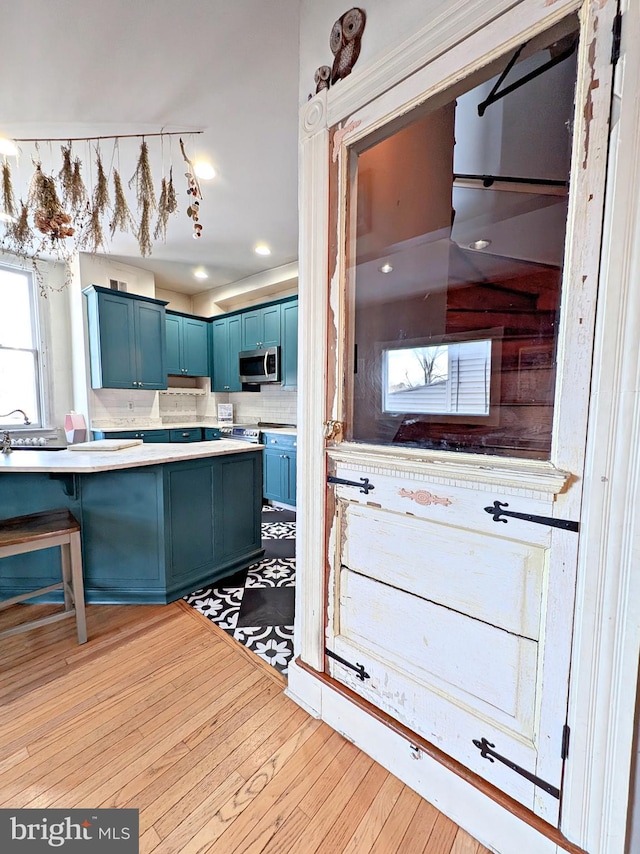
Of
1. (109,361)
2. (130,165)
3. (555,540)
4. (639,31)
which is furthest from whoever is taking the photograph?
(109,361)

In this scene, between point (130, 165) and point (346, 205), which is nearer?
point (346, 205)

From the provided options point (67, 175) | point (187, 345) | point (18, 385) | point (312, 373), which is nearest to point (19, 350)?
point (18, 385)

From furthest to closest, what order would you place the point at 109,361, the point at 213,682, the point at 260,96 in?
1. the point at 109,361
2. the point at 260,96
3. the point at 213,682

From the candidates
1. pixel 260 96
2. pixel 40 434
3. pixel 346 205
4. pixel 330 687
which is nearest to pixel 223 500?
pixel 330 687

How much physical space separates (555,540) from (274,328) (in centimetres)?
421

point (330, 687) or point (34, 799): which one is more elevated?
point (330, 687)

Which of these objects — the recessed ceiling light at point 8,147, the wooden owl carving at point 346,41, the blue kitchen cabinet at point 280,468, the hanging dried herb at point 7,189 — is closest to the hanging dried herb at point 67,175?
the hanging dried herb at point 7,189

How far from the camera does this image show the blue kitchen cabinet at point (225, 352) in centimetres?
514

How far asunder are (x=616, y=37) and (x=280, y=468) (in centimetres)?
388

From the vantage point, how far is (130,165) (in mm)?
2736

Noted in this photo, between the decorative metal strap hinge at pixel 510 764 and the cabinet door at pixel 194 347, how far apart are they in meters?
5.25

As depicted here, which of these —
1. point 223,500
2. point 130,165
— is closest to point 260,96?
point 130,165

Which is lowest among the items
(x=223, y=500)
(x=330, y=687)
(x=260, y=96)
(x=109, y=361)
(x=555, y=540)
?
(x=330, y=687)

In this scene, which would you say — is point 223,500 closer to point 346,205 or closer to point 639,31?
point 346,205
